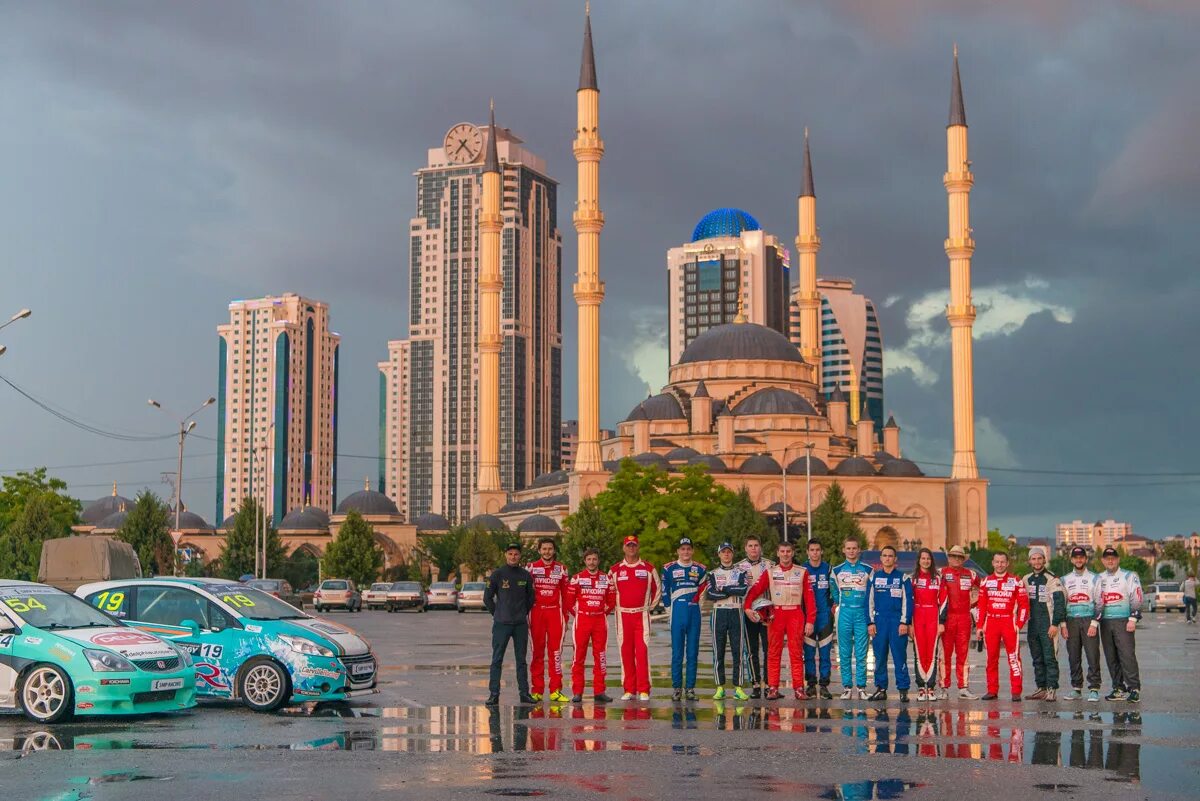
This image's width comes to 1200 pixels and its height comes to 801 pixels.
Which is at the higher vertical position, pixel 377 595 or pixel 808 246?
pixel 808 246

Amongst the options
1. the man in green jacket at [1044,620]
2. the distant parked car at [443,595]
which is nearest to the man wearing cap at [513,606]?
the man in green jacket at [1044,620]

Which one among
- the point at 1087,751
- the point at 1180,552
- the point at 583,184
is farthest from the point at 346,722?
the point at 1180,552

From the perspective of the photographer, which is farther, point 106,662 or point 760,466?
point 760,466

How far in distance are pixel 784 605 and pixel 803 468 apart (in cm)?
7278

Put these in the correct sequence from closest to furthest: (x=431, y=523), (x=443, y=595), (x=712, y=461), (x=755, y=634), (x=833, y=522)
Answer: (x=755, y=634), (x=443, y=595), (x=833, y=522), (x=712, y=461), (x=431, y=523)

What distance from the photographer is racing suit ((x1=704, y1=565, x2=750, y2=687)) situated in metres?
15.6

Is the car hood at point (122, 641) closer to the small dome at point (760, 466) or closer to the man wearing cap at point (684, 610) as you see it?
the man wearing cap at point (684, 610)

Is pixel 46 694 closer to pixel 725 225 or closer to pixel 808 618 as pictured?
pixel 808 618

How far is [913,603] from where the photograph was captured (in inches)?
627

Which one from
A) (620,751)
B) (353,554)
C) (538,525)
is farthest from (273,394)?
(620,751)

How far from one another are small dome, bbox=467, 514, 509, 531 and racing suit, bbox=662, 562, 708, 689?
6741cm

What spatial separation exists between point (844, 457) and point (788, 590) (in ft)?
258

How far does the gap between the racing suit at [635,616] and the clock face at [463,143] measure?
13706 centimetres

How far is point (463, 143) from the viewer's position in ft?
494
